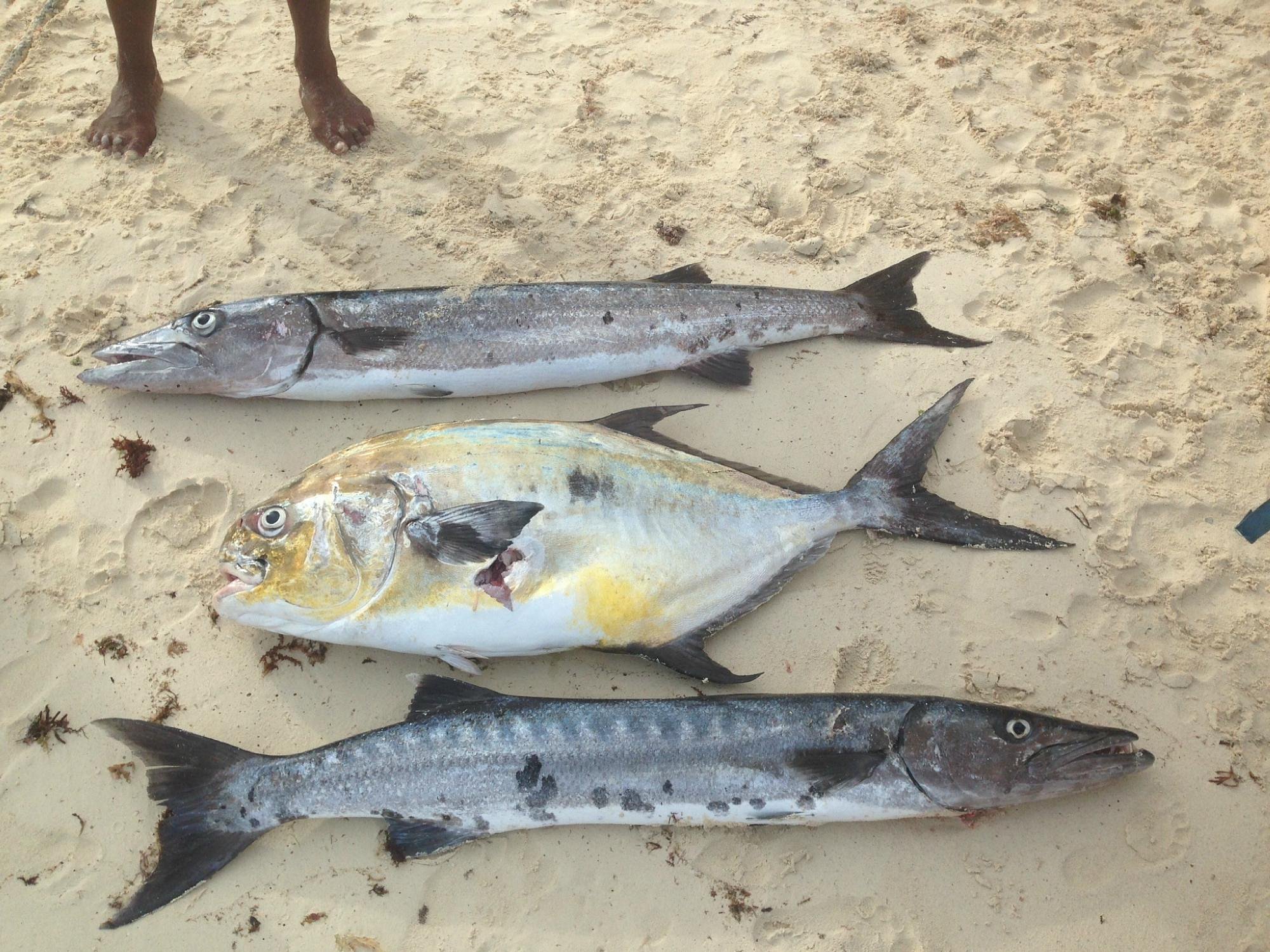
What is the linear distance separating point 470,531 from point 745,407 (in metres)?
1.64

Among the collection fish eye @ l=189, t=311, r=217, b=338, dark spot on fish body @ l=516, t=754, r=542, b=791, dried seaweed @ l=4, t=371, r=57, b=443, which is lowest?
dark spot on fish body @ l=516, t=754, r=542, b=791

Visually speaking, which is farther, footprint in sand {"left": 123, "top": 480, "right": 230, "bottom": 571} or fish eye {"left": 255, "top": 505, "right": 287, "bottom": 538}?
footprint in sand {"left": 123, "top": 480, "right": 230, "bottom": 571}

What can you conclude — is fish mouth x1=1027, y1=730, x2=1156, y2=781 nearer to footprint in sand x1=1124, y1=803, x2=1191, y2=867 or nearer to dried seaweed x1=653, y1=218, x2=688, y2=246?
footprint in sand x1=1124, y1=803, x2=1191, y2=867

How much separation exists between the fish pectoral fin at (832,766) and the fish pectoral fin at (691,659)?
37 cm

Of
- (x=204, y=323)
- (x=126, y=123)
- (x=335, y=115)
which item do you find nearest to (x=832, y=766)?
(x=204, y=323)

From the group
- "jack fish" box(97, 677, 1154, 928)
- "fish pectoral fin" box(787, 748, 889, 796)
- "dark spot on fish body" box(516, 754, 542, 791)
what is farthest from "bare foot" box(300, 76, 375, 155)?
"fish pectoral fin" box(787, 748, 889, 796)

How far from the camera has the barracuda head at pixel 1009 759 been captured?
9.75 feet

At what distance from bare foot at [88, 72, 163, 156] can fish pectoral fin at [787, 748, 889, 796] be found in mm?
4892

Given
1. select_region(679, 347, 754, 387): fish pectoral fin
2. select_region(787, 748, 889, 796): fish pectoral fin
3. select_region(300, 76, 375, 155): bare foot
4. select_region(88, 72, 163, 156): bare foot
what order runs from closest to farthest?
1. select_region(787, 748, 889, 796): fish pectoral fin
2. select_region(679, 347, 754, 387): fish pectoral fin
3. select_region(88, 72, 163, 156): bare foot
4. select_region(300, 76, 375, 155): bare foot

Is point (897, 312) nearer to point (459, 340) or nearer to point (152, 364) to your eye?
point (459, 340)

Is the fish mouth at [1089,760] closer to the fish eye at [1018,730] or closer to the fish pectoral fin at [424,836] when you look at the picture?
the fish eye at [1018,730]

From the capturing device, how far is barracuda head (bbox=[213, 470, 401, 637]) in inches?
125

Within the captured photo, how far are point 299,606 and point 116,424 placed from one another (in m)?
1.58

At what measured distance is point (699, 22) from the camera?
226 inches
